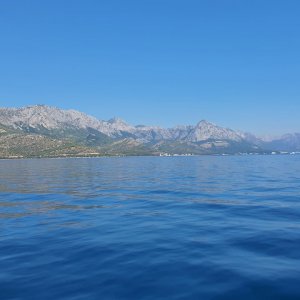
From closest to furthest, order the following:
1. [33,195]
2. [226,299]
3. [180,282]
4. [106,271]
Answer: [226,299] < [180,282] < [106,271] < [33,195]

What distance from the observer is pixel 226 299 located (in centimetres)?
1345

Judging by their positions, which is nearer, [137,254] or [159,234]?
[137,254]

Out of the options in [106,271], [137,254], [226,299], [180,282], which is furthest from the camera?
[137,254]

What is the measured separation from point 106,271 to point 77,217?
16520 millimetres

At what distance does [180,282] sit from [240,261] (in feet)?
14.1

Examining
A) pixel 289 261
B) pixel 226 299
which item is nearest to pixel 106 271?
pixel 226 299

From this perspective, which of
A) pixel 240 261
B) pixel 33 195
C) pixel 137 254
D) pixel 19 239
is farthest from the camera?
pixel 33 195

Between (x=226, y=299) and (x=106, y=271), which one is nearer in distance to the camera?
(x=226, y=299)

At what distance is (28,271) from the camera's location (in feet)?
55.6

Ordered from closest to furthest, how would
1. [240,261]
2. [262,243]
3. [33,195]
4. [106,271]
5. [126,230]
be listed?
[106,271] → [240,261] → [262,243] → [126,230] → [33,195]

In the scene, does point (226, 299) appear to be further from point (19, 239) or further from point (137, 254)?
point (19, 239)

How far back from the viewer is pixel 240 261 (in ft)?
58.9

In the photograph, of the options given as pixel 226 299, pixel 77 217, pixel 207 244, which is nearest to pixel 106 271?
pixel 226 299

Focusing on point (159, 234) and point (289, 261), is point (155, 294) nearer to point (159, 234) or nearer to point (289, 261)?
point (289, 261)
